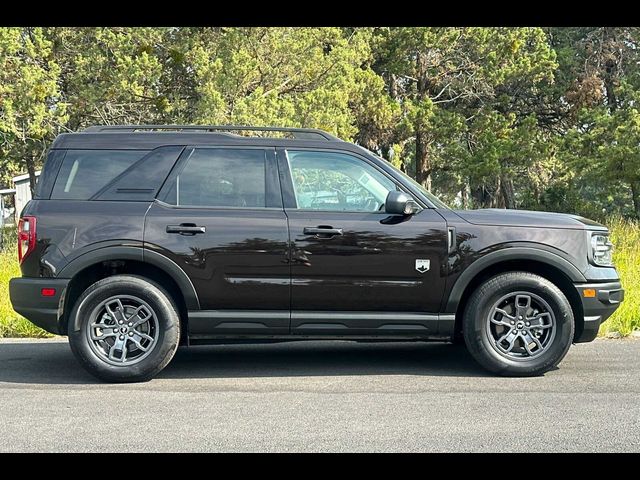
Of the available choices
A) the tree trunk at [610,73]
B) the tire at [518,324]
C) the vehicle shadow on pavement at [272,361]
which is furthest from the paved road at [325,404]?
the tree trunk at [610,73]

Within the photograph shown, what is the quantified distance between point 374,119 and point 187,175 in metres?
20.2

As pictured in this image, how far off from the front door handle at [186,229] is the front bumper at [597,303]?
3110 mm

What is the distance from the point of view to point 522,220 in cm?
662

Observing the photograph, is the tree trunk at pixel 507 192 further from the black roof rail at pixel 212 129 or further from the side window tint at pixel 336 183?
the side window tint at pixel 336 183

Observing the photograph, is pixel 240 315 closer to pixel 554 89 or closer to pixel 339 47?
pixel 339 47

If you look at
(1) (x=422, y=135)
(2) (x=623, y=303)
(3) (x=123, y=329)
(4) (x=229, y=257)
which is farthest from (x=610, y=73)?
(3) (x=123, y=329)

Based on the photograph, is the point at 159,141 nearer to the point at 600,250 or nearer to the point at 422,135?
the point at 600,250

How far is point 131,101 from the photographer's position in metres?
23.7

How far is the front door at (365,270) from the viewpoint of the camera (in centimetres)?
647

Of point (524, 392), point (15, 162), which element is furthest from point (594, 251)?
point (15, 162)

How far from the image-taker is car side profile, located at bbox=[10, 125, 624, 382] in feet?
21.2

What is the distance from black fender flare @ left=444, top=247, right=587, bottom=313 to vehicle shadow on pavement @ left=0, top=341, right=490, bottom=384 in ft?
2.30

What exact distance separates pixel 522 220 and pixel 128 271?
3.29m

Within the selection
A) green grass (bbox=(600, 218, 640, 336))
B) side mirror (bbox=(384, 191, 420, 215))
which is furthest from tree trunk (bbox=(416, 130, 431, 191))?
side mirror (bbox=(384, 191, 420, 215))
